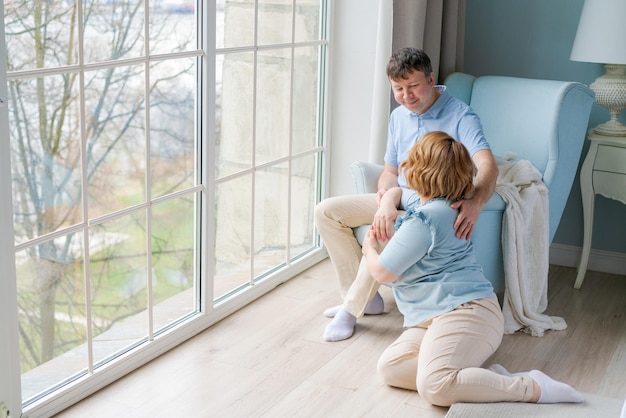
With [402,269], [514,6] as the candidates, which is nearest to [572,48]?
[514,6]

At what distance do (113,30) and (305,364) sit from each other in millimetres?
1250

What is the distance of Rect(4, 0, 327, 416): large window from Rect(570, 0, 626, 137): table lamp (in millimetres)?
1128

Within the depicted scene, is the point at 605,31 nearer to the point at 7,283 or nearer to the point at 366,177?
the point at 366,177

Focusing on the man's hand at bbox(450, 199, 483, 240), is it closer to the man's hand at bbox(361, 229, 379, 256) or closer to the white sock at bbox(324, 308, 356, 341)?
the man's hand at bbox(361, 229, 379, 256)

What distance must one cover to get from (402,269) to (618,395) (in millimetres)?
806

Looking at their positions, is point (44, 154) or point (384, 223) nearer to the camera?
point (44, 154)

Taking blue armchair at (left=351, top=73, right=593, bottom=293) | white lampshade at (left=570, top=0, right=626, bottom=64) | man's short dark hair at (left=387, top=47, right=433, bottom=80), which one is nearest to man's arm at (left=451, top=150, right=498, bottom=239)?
blue armchair at (left=351, top=73, right=593, bottom=293)

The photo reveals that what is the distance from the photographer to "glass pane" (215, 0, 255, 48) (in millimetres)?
3273

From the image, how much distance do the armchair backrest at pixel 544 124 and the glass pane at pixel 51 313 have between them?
181 centimetres

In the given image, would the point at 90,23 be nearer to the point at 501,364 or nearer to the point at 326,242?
the point at 326,242

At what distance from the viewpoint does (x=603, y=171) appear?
3820mm

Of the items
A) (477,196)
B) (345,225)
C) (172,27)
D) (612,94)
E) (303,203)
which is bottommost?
(303,203)

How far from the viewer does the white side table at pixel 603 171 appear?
3771 mm

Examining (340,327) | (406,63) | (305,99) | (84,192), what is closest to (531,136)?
(406,63)
